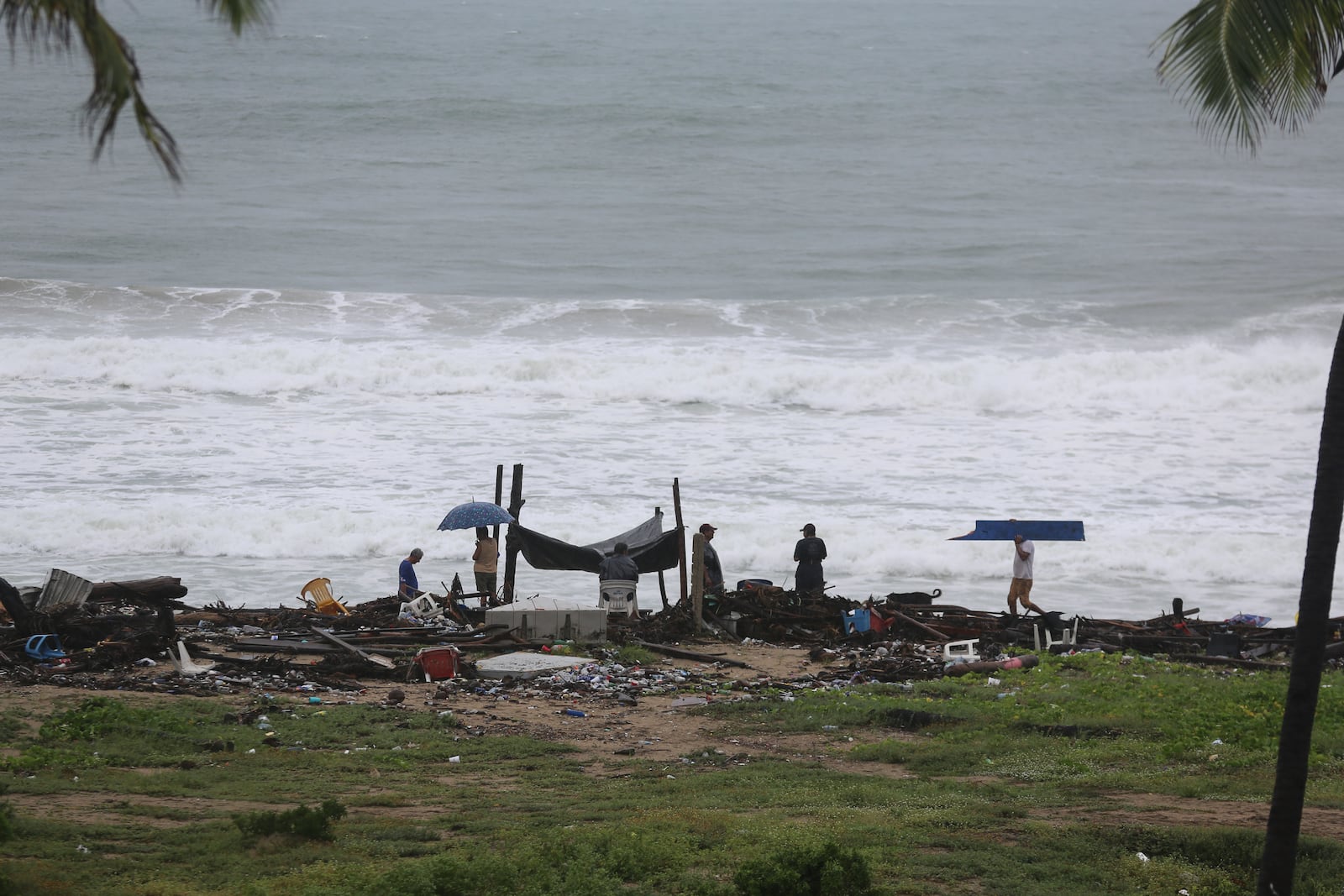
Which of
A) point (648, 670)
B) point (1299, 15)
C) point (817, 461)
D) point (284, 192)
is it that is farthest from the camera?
point (284, 192)

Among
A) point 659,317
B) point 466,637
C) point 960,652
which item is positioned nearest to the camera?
point 466,637

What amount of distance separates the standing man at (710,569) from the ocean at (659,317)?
7.25 ft

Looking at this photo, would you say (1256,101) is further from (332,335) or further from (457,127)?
(457,127)

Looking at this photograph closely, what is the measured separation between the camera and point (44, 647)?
13664 mm

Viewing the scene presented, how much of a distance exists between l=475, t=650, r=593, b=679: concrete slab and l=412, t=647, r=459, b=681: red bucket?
12.9 inches

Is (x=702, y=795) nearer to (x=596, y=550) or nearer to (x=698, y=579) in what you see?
(x=698, y=579)

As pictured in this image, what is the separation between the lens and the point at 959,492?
82.6 feet

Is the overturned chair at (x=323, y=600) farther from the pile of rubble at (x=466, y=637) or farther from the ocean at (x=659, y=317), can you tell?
the ocean at (x=659, y=317)

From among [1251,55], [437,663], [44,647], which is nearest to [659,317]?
[437,663]

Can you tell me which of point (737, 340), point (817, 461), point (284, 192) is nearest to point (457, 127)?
point (284, 192)

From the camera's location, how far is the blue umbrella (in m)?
16.7

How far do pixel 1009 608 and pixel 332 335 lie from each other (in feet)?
75.1

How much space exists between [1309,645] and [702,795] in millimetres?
4310

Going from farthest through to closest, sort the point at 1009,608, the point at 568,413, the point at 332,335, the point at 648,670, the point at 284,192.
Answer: the point at 284,192 → the point at 332,335 → the point at 568,413 → the point at 1009,608 → the point at 648,670
